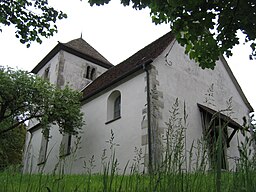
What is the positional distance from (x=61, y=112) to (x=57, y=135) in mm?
4930

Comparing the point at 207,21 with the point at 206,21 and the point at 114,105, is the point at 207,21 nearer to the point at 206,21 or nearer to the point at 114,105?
the point at 206,21

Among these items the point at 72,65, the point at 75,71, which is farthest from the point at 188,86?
the point at 72,65

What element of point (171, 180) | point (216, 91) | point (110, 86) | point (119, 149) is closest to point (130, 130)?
point (119, 149)

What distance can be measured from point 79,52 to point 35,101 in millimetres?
11756

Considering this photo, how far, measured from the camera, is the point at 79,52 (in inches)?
974

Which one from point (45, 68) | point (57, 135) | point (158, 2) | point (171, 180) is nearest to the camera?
point (171, 180)

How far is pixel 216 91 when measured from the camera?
1680 centimetres

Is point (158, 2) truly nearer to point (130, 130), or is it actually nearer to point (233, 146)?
point (130, 130)

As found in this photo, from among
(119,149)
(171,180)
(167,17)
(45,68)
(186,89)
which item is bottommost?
(171,180)

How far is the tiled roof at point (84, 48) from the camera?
25.4m

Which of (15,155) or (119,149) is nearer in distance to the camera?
(119,149)

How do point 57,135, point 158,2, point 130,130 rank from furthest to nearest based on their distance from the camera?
point 57,135 < point 130,130 < point 158,2

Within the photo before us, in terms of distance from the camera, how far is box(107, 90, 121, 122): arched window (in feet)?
49.2

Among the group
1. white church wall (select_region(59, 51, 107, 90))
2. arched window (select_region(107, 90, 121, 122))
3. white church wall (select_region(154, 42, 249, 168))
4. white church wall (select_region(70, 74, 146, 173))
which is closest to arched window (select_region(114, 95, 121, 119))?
arched window (select_region(107, 90, 121, 122))
